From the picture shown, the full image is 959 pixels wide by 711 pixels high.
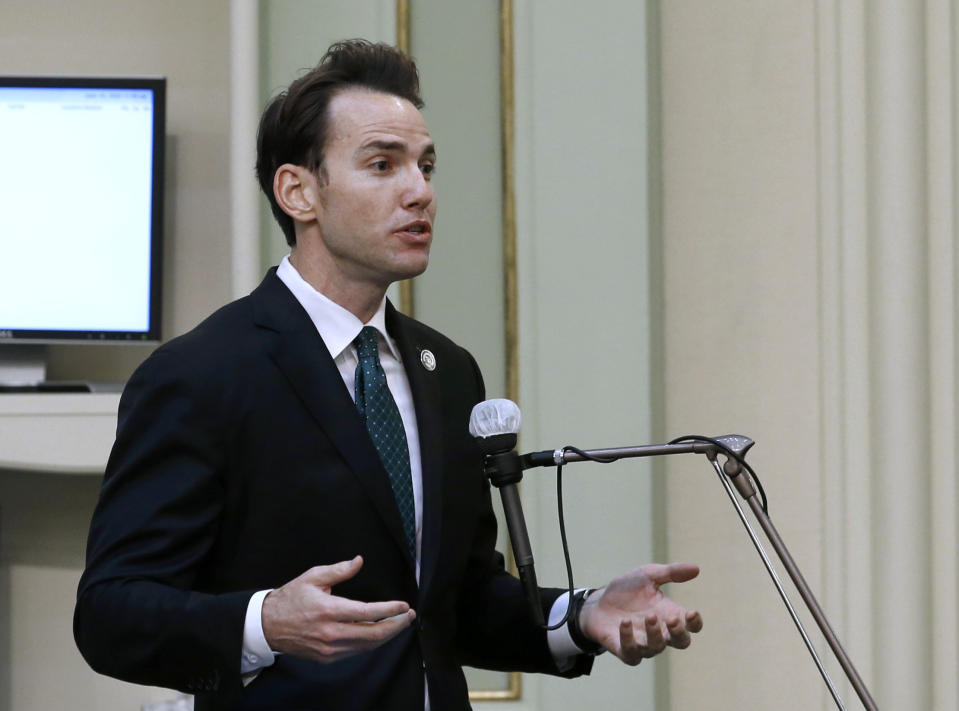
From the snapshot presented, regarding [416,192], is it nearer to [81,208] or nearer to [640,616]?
[640,616]

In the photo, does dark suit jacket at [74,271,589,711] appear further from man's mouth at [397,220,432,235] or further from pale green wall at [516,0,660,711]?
pale green wall at [516,0,660,711]

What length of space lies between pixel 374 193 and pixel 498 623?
58 centimetres

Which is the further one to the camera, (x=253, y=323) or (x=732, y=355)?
(x=732, y=355)

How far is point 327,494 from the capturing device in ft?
4.95

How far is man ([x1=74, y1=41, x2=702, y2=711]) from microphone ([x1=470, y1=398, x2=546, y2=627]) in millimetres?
144

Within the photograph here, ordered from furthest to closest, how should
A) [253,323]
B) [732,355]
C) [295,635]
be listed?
[732,355], [253,323], [295,635]

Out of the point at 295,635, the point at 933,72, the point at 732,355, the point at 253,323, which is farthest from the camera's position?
the point at 732,355

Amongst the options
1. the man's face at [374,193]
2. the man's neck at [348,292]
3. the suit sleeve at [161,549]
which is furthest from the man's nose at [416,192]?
the suit sleeve at [161,549]

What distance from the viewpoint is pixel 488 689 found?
8.52 ft

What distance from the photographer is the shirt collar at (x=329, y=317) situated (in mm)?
1649

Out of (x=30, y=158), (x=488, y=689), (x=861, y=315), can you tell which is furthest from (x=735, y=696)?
(x=30, y=158)

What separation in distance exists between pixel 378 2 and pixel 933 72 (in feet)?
3.65

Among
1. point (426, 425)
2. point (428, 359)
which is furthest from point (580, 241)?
point (426, 425)

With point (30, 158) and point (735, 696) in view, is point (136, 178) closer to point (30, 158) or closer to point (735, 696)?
point (30, 158)
